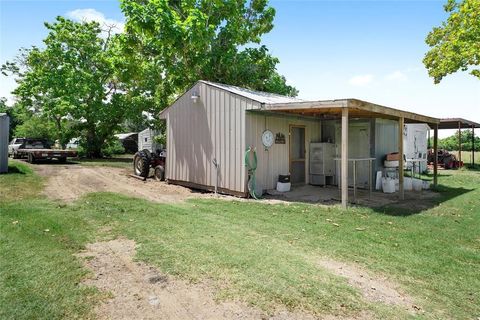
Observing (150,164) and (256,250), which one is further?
(150,164)

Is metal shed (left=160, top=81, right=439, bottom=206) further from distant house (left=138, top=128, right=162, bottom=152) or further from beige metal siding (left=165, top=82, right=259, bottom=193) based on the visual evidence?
distant house (left=138, top=128, right=162, bottom=152)

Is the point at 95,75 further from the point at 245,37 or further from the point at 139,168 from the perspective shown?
the point at 139,168

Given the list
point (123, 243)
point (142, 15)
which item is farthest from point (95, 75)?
point (123, 243)

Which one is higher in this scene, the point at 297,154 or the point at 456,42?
the point at 456,42

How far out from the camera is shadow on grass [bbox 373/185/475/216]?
776 centimetres

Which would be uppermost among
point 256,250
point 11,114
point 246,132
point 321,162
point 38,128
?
point 11,114

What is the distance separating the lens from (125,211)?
7.10 metres

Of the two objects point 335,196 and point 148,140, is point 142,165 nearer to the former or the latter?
point 335,196

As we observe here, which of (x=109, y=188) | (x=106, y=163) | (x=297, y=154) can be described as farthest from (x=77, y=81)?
(x=297, y=154)

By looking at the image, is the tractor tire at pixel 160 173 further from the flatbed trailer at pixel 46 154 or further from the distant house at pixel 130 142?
the distant house at pixel 130 142

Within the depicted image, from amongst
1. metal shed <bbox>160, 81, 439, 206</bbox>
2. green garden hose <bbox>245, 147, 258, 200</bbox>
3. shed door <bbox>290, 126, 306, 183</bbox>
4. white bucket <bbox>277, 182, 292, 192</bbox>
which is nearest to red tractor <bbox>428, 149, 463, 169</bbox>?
metal shed <bbox>160, 81, 439, 206</bbox>

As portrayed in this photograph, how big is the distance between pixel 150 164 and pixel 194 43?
590 cm

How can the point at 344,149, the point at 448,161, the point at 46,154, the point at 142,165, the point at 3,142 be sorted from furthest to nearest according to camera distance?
the point at 448,161
the point at 46,154
the point at 142,165
the point at 3,142
the point at 344,149

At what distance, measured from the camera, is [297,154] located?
11.4 meters
